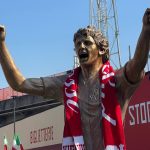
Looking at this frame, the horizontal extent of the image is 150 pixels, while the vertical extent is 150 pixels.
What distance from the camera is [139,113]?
16.9m

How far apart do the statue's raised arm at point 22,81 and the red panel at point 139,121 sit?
1273cm

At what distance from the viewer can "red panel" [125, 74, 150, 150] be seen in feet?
52.9

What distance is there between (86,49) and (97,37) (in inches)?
5.9

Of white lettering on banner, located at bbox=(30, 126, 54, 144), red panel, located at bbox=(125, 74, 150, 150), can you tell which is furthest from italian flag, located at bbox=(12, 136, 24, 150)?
red panel, located at bbox=(125, 74, 150, 150)

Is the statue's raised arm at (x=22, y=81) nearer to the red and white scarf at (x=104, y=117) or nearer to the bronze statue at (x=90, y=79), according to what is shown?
the bronze statue at (x=90, y=79)

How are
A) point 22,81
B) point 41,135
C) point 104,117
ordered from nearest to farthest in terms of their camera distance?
point 104,117 → point 22,81 → point 41,135

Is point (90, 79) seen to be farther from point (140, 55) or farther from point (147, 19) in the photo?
point (147, 19)

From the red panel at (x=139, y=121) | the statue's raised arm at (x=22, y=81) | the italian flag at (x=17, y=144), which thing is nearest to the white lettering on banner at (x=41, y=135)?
the italian flag at (x=17, y=144)

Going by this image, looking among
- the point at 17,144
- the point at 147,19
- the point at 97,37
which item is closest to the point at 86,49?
the point at 97,37

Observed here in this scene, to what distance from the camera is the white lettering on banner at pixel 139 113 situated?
645 inches

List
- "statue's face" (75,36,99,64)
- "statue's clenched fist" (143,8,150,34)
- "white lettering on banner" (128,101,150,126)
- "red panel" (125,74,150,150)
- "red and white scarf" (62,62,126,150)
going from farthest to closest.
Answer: "white lettering on banner" (128,101,150,126) < "red panel" (125,74,150,150) < "statue's face" (75,36,99,64) < "red and white scarf" (62,62,126,150) < "statue's clenched fist" (143,8,150,34)

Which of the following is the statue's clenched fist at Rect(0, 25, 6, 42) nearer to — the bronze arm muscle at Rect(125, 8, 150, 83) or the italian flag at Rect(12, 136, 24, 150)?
A: the bronze arm muscle at Rect(125, 8, 150, 83)

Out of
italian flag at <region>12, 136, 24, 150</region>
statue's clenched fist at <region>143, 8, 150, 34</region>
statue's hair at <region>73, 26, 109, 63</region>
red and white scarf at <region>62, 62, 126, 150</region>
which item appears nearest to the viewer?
statue's clenched fist at <region>143, 8, 150, 34</region>

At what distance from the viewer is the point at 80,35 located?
11.0 feet
